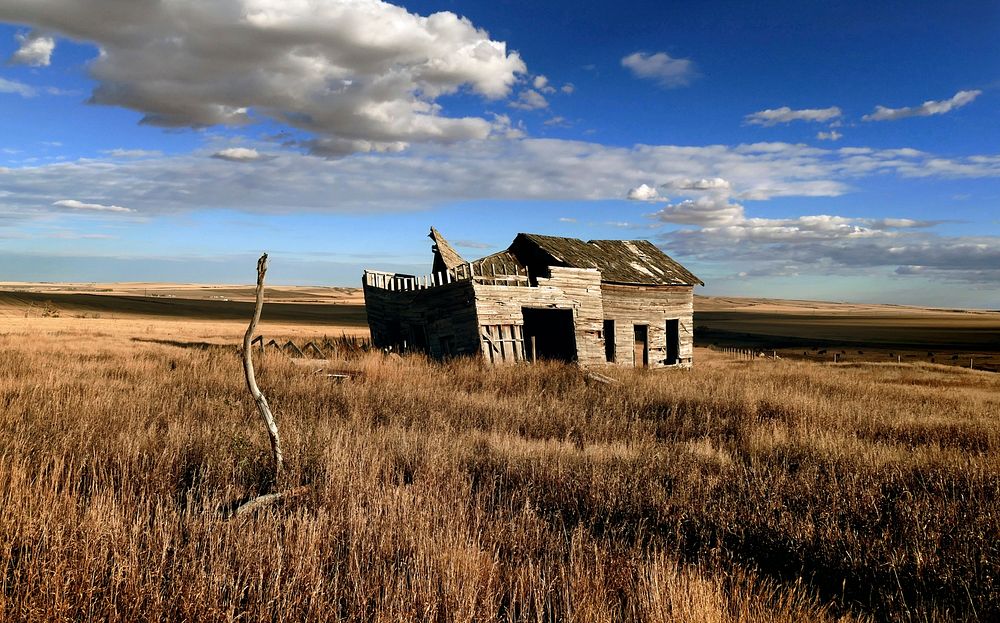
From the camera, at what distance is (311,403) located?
1004 centimetres

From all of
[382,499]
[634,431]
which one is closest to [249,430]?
[382,499]

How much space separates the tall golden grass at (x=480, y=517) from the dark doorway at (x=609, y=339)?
1444 cm

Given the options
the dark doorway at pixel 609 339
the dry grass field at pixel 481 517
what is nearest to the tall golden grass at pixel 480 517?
the dry grass field at pixel 481 517

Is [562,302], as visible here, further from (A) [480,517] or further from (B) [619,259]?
(A) [480,517]

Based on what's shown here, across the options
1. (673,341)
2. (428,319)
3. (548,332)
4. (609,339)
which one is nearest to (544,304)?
(428,319)

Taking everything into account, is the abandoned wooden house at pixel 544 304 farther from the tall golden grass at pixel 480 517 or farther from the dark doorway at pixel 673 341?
the tall golden grass at pixel 480 517

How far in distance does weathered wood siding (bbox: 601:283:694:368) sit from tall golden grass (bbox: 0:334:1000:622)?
47.6 ft

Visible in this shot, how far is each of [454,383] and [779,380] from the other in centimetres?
1034

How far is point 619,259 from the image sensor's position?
2659cm

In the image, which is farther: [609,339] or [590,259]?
[609,339]

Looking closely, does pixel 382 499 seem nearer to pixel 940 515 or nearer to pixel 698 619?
pixel 698 619

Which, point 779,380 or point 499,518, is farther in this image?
point 779,380

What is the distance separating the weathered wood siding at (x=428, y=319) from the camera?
62.7 ft

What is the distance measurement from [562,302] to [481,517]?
16.9m
